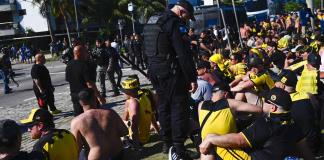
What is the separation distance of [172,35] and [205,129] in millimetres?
1395

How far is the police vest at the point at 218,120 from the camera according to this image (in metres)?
4.64

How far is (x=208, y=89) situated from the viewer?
756 cm

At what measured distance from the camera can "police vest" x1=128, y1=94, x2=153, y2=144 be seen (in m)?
7.86

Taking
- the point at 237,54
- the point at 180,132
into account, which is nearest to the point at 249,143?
the point at 180,132

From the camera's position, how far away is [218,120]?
4.67m

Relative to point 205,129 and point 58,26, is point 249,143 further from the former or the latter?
point 58,26

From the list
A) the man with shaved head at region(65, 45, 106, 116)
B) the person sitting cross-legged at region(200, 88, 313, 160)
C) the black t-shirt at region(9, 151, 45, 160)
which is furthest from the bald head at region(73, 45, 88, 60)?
the black t-shirt at region(9, 151, 45, 160)

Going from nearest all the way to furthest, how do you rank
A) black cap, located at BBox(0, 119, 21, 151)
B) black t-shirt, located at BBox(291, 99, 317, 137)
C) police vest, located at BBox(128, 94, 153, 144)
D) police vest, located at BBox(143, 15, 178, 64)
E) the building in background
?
black cap, located at BBox(0, 119, 21, 151) < police vest, located at BBox(143, 15, 178, 64) < black t-shirt, located at BBox(291, 99, 317, 137) < police vest, located at BBox(128, 94, 153, 144) < the building in background

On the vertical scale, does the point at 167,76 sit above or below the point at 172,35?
below

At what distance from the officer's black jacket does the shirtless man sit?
97cm

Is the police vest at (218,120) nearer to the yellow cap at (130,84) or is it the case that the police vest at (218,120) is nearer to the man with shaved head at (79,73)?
the yellow cap at (130,84)

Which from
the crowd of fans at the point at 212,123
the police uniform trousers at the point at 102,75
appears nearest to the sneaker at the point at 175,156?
the crowd of fans at the point at 212,123

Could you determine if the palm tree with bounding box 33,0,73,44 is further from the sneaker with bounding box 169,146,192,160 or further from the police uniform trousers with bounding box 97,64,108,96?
the sneaker with bounding box 169,146,192,160

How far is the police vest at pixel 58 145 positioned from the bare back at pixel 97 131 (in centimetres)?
33
